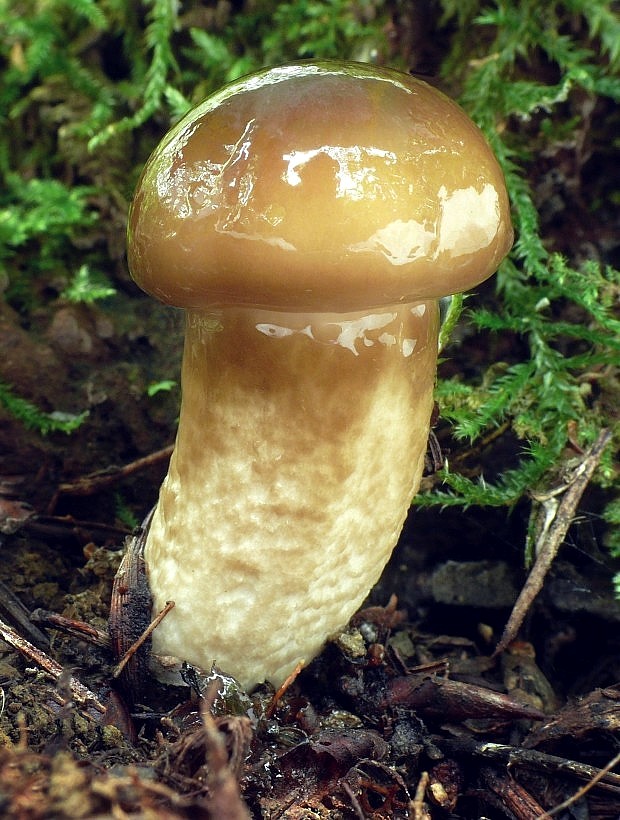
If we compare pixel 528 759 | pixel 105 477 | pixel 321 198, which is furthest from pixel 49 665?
pixel 321 198

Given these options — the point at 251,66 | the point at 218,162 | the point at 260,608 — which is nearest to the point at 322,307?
the point at 218,162

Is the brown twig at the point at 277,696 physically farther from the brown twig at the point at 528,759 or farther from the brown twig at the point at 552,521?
the brown twig at the point at 552,521

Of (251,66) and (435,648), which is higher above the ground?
(251,66)

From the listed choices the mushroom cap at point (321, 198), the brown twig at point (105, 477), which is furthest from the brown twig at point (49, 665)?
the mushroom cap at point (321, 198)

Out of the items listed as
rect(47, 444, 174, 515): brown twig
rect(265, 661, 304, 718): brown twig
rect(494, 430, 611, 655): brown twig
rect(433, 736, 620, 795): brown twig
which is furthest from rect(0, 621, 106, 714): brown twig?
rect(494, 430, 611, 655): brown twig

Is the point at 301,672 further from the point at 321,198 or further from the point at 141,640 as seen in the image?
the point at 321,198

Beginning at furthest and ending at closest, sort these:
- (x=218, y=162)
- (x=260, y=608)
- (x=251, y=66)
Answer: (x=251, y=66) < (x=260, y=608) < (x=218, y=162)

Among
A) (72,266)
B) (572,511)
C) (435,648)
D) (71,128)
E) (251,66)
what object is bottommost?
(435,648)

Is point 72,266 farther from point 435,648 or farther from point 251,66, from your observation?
point 435,648
